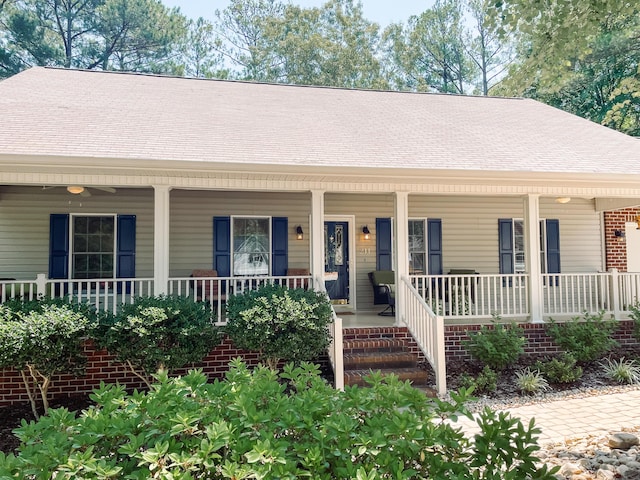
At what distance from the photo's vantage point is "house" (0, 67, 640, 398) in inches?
275

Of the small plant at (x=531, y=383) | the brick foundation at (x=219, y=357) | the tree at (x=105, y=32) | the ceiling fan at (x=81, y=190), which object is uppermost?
the tree at (x=105, y=32)

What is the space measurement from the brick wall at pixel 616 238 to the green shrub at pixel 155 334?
9.51m

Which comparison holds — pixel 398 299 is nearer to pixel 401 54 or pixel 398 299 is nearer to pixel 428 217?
pixel 428 217

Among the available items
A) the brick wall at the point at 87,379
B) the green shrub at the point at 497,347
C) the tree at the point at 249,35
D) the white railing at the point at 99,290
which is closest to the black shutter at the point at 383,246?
the green shrub at the point at 497,347

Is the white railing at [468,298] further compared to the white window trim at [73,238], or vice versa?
the white window trim at [73,238]

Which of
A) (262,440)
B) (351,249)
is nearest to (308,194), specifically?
(351,249)

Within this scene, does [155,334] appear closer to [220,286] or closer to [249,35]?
[220,286]

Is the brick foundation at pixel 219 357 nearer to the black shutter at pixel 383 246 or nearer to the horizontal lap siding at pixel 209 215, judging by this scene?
the black shutter at pixel 383 246

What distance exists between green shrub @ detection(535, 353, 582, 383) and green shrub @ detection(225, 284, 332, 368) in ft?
10.8

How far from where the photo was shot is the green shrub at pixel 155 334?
19.2ft

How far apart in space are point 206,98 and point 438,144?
5.22m

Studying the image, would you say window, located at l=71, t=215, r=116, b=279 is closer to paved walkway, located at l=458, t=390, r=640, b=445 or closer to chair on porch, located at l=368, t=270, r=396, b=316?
chair on porch, located at l=368, t=270, r=396, b=316

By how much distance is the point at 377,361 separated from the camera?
7.04 m

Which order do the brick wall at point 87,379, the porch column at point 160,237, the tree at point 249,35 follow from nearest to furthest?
the brick wall at point 87,379 < the porch column at point 160,237 < the tree at point 249,35
